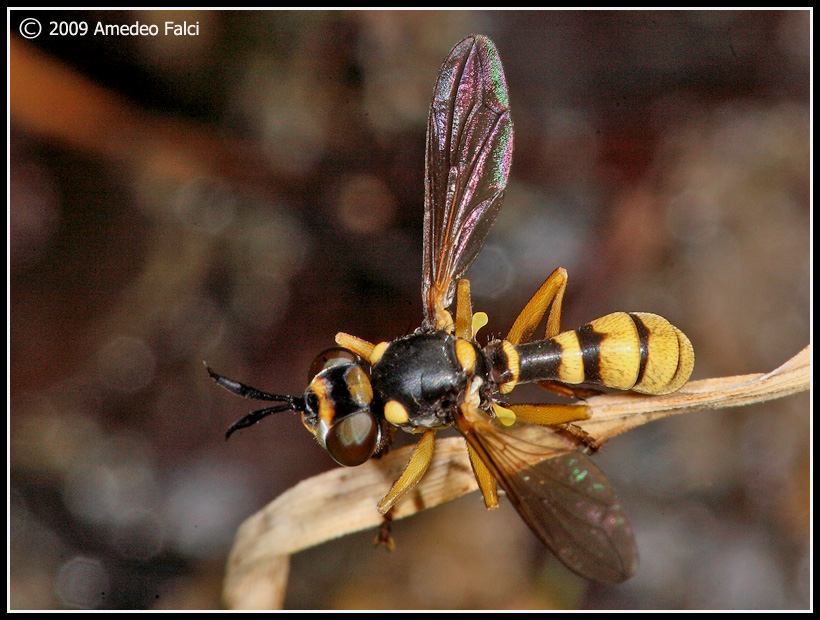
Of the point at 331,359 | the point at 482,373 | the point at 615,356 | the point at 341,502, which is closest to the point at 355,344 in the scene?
the point at 331,359

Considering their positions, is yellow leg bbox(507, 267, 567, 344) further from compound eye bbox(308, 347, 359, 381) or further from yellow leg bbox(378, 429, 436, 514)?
compound eye bbox(308, 347, 359, 381)

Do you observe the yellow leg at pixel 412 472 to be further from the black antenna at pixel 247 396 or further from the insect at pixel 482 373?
the black antenna at pixel 247 396

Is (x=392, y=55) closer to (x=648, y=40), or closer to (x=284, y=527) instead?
(x=648, y=40)

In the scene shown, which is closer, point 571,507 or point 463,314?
point 571,507

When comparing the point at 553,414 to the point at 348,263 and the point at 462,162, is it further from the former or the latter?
the point at 348,263

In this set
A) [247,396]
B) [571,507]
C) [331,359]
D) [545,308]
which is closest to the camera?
[571,507]

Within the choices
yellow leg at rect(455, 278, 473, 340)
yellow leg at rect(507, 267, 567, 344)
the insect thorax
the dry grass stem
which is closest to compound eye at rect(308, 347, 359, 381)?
the insect thorax

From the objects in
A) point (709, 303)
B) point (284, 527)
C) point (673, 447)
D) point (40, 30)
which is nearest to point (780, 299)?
point (709, 303)
